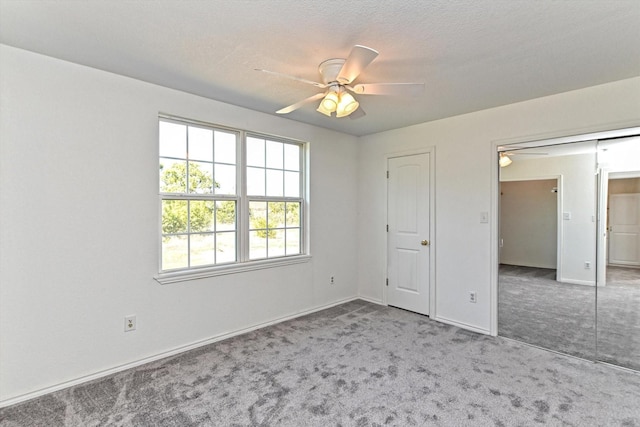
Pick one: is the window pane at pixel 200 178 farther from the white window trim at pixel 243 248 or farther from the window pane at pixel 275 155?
the window pane at pixel 275 155

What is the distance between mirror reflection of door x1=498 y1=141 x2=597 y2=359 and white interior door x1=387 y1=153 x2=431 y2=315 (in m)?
0.86

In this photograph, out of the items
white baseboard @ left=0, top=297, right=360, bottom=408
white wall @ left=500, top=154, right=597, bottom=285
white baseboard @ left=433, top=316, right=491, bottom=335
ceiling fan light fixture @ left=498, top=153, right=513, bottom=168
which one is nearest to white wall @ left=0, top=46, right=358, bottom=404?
white baseboard @ left=0, top=297, right=360, bottom=408

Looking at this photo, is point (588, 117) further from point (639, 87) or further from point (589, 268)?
point (589, 268)

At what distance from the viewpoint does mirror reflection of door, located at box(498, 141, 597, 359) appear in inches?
114

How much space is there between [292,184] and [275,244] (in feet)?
2.52

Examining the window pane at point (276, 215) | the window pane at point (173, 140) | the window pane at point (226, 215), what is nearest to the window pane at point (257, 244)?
the window pane at point (276, 215)

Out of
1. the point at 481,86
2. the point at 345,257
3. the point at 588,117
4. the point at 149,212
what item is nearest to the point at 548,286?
the point at 588,117

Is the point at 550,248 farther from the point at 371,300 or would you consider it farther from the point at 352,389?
the point at 352,389

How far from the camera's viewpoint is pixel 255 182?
351 centimetres

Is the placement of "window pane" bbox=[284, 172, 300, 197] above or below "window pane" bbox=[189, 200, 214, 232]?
above

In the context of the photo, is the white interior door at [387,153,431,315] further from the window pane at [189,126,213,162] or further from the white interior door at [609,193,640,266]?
the window pane at [189,126,213,162]

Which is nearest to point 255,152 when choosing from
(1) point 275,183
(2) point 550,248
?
(1) point 275,183

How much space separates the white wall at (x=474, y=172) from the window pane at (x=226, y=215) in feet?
7.43

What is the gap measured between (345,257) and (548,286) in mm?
2337
